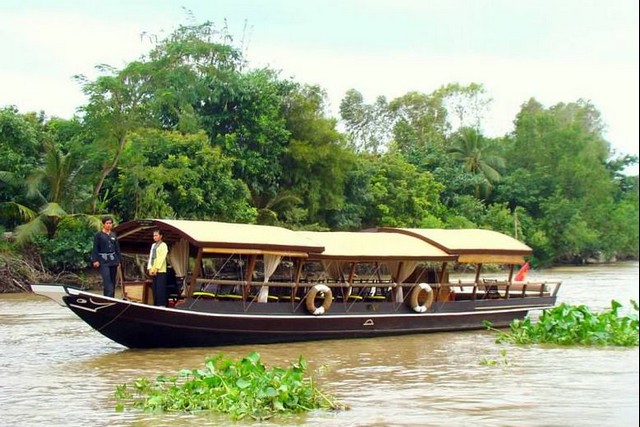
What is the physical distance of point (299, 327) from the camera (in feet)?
38.5

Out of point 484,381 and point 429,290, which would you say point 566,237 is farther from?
point 484,381

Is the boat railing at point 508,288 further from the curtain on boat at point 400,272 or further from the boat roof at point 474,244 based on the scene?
the curtain on boat at point 400,272

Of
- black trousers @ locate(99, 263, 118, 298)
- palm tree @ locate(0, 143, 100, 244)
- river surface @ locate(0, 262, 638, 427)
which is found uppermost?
palm tree @ locate(0, 143, 100, 244)

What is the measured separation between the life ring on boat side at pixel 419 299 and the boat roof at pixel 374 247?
0.42m

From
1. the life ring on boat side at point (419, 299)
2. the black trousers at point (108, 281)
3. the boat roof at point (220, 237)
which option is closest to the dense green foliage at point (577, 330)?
the life ring on boat side at point (419, 299)

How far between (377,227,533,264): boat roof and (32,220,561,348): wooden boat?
0.02 meters

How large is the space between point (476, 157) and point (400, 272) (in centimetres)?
2433

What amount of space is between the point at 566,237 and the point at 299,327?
25.7 m

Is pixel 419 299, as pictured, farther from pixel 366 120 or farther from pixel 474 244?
pixel 366 120

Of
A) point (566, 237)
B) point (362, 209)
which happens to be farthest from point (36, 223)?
point (566, 237)

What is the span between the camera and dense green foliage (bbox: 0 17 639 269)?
21969mm

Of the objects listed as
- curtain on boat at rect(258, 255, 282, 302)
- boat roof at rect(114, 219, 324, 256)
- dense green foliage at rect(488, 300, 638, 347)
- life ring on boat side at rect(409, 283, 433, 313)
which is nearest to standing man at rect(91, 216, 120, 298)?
boat roof at rect(114, 219, 324, 256)

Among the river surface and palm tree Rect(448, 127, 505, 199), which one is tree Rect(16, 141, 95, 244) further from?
palm tree Rect(448, 127, 505, 199)

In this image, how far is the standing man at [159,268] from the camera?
10.9 metres
